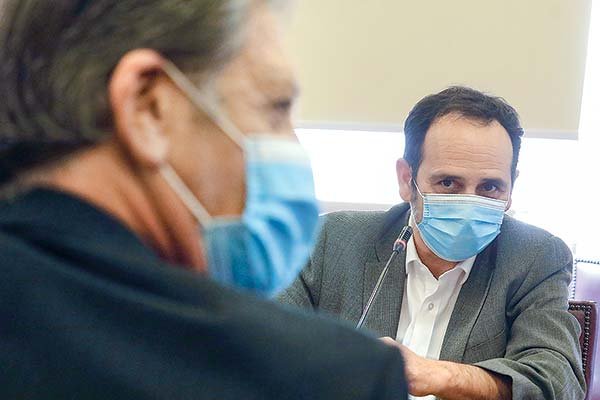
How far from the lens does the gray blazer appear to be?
1.66 metres

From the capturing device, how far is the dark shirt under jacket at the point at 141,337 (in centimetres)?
54

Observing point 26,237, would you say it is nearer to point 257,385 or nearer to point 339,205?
point 257,385

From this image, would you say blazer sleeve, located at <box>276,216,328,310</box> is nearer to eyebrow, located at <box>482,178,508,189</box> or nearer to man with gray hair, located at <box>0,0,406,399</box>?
eyebrow, located at <box>482,178,508,189</box>

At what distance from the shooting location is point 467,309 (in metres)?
1.75

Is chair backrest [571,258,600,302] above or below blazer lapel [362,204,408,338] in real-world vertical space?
below

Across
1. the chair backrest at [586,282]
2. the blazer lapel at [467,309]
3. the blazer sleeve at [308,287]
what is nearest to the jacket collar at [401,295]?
the blazer lapel at [467,309]

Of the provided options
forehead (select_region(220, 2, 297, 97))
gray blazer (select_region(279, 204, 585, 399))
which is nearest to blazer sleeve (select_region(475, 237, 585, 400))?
gray blazer (select_region(279, 204, 585, 399))

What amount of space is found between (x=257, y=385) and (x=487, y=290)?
4.26ft

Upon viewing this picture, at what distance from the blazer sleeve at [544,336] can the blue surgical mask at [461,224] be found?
13cm

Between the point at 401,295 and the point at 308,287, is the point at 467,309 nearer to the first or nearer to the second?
the point at 401,295

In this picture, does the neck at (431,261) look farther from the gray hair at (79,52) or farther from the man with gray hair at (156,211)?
the gray hair at (79,52)

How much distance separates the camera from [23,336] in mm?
554

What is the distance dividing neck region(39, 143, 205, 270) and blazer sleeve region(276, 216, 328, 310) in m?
1.20

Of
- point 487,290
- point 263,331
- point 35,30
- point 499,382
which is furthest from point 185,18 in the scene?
point 487,290
